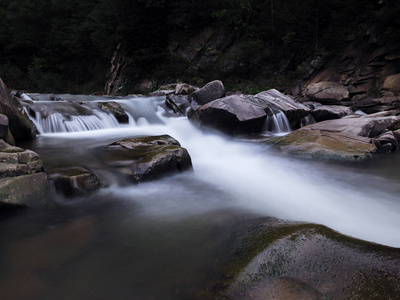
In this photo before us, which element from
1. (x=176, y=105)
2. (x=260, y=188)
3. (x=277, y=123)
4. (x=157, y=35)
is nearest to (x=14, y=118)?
(x=260, y=188)

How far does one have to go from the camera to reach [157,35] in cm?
2216

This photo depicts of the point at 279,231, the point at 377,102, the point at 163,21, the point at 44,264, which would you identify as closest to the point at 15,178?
the point at 44,264

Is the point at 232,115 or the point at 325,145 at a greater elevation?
the point at 232,115

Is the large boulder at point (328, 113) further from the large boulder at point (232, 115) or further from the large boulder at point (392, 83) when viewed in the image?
the large boulder at point (392, 83)

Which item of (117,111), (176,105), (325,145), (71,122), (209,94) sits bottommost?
(325,145)

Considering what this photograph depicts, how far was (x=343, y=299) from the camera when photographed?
162 cm

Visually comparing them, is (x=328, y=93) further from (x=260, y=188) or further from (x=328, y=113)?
(x=260, y=188)

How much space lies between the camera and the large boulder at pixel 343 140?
6.10 metres

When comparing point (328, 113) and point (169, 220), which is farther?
point (328, 113)

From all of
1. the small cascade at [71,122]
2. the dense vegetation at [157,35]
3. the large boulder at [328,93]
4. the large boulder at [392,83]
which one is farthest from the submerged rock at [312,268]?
the dense vegetation at [157,35]

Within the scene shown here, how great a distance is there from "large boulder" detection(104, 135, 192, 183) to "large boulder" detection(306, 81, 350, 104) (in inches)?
452

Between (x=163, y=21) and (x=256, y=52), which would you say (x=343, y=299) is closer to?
(x=256, y=52)

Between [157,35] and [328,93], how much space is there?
15357 mm

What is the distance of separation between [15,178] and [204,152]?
15.4 feet
